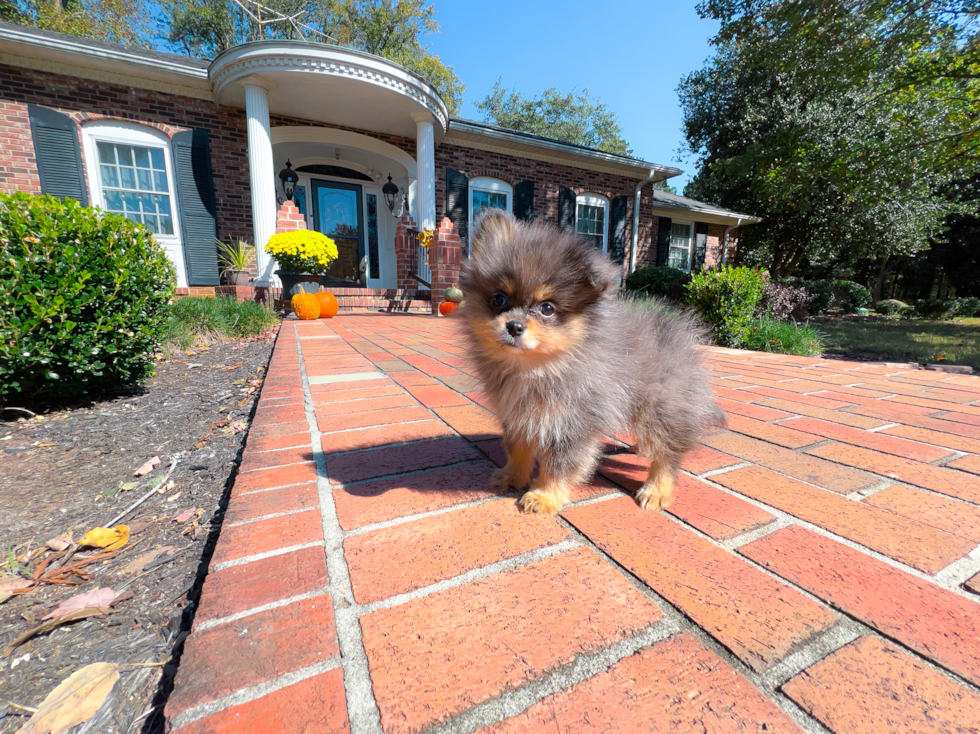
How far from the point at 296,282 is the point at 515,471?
837 cm

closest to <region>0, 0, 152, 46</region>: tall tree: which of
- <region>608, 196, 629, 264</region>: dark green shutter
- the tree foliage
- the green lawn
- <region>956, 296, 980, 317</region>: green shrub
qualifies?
<region>608, 196, 629, 264</region>: dark green shutter

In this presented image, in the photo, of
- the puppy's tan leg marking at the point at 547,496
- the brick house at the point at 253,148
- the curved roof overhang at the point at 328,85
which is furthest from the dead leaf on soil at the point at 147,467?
the curved roof overhang at the point at 328,85

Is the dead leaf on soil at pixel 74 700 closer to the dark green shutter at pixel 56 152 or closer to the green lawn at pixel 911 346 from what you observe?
the green lawn at pixel 911 346

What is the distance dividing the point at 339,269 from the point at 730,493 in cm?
1393

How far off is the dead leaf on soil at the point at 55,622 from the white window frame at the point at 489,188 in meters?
13.3

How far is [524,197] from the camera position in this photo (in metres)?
14.1

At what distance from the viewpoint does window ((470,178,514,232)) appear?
1350cm

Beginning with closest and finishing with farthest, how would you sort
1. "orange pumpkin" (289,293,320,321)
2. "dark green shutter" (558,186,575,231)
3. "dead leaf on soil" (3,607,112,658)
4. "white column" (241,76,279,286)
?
"dead leaf on soil" (3,607,112,658) < "orange pumpkin" (289,293,320,321) < "white column" (241,76,279,286) < "dark green shutter" (558,186,575,231)

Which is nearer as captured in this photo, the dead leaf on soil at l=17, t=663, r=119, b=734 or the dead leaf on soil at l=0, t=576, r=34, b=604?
the dead leaf on soil at l=17, t=663, r=119, b=734

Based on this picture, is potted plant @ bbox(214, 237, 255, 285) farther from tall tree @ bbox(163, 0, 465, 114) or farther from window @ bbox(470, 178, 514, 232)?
tall tree @ bbox(163, 0, 465, 114)

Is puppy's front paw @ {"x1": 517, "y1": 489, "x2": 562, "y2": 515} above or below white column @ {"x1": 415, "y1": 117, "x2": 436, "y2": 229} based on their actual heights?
below

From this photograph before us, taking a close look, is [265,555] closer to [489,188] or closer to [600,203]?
[489,188]

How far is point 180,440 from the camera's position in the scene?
2.93 m

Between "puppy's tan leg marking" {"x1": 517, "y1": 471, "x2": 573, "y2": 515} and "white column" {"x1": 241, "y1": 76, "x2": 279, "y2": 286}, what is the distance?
386 inches
